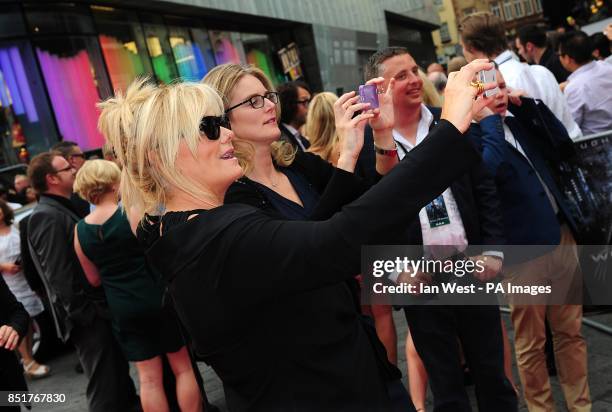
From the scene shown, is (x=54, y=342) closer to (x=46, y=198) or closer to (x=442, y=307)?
(x=46, y=198)

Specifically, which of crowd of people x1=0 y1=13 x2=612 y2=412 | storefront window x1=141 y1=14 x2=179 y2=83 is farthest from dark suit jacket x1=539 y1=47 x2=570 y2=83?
storefront window x1=141 y1=14 x2=179 y2=83

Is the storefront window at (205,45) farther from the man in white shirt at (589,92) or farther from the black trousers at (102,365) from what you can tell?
the black trousers at (102,365)

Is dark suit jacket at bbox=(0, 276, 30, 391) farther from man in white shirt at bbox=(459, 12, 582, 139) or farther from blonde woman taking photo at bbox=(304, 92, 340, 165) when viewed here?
man in white shirt at bbox=(459, 12, 582, 139)

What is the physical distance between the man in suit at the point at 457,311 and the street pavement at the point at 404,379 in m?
0.97

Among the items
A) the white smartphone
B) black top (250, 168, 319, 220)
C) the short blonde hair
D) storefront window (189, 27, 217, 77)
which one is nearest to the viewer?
the white smartphone

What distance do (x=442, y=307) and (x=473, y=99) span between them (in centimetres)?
179

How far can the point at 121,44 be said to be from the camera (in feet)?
55.1

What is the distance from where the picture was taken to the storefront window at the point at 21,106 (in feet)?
46.3

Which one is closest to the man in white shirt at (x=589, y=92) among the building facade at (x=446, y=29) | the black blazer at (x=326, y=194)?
the black blazer at (x=326, y=194)

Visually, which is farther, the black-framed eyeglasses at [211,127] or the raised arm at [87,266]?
the raised arm at [87,266]

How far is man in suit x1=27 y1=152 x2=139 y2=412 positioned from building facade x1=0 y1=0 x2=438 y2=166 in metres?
4.71

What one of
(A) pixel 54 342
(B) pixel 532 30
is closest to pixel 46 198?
(A) pixel 54 342

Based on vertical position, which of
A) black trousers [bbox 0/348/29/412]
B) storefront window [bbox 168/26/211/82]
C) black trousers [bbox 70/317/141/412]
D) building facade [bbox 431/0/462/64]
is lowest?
black trousers [bbox 70/317/141/412]

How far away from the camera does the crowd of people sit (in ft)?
5.32
